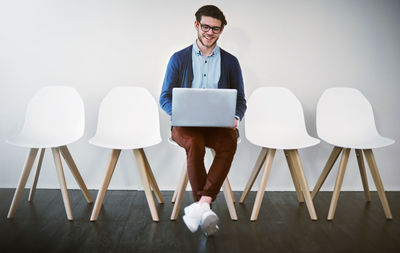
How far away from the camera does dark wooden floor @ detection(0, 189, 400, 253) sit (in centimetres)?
215

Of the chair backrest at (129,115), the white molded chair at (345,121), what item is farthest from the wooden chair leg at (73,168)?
the white molded chair at (345,121)

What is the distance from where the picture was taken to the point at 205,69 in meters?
2.72

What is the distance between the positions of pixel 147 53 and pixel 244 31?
2.69 feet

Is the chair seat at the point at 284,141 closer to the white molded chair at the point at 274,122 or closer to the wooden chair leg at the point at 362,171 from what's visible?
the white molded chair at the point at 274,122

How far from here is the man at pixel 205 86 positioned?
229 centimetres

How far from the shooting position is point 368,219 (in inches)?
104

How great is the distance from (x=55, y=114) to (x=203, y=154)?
4.29 feet

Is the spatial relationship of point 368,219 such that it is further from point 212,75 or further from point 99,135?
point 99,135

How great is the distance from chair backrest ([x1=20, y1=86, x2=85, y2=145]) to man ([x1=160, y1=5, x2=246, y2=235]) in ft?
2.49

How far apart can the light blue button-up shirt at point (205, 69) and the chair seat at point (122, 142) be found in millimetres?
513

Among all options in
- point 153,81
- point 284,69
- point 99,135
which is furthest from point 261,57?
point 99,135

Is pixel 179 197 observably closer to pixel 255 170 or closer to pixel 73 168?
pixel 255 170

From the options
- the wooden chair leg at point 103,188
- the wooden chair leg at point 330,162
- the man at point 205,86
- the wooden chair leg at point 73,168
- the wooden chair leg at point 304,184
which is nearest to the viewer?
the man at point 205,86

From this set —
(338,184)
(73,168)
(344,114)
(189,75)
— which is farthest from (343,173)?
(73,168)
